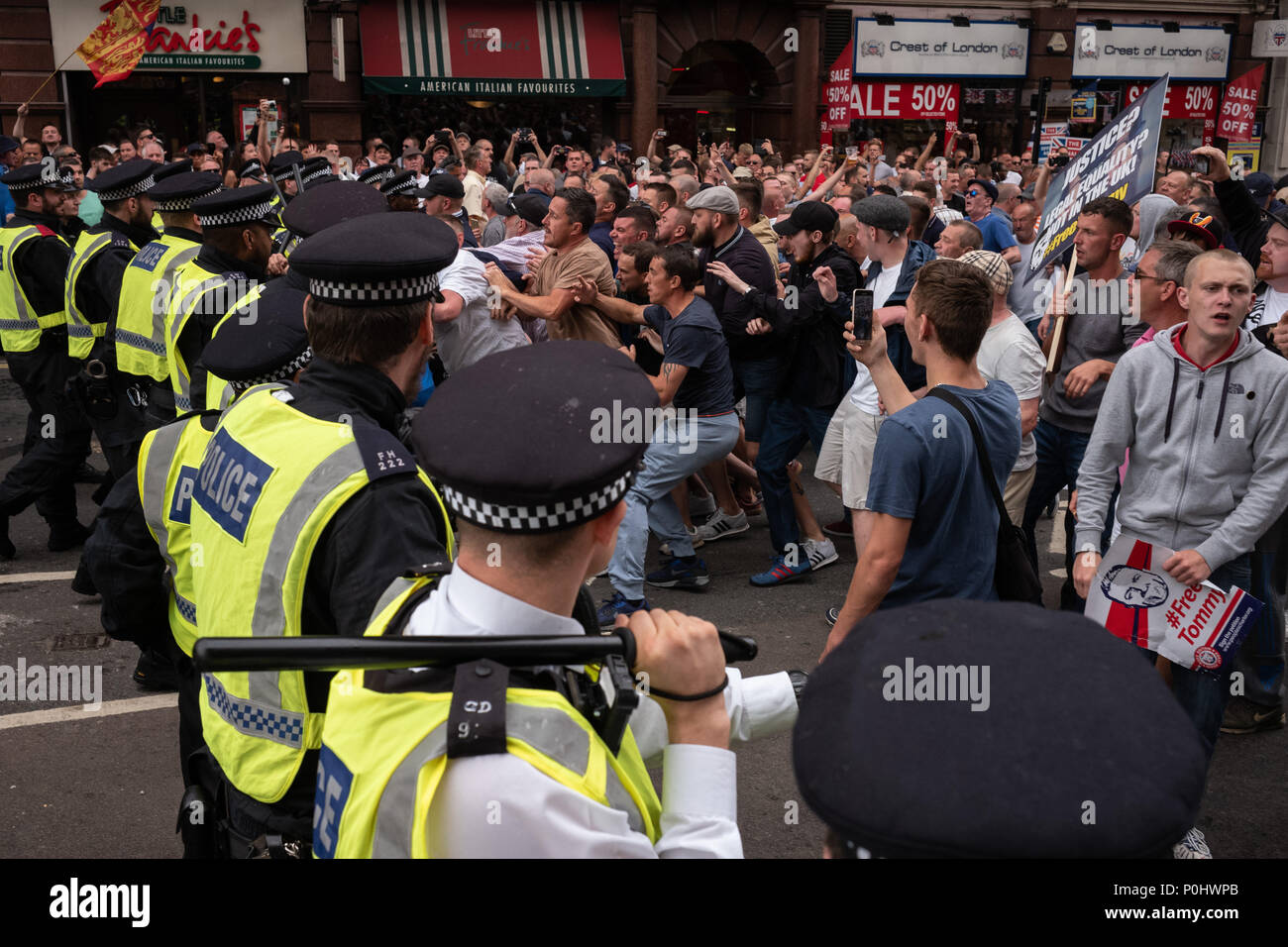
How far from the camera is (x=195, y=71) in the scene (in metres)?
21.1

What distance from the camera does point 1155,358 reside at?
4.05 meters

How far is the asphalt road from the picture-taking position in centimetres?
407

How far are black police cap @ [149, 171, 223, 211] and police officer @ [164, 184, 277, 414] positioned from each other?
0.85m

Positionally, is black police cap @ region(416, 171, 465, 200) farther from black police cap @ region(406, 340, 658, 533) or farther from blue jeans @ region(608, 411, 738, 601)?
black police cap @ region(406, 340, 658, 533)

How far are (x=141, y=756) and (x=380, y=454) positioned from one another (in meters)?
3.10

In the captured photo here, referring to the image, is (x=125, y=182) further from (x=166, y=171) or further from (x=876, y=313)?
(x=876, y=313)

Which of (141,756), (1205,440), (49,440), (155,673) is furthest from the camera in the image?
(49,440)

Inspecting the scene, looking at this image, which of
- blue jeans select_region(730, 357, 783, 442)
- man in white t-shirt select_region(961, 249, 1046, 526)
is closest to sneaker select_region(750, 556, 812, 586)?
blue jeans select_region(730, 357, 783, 442)

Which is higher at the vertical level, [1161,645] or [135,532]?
[135,532]

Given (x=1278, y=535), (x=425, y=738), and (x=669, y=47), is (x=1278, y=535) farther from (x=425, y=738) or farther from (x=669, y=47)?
(x=669, y=47)

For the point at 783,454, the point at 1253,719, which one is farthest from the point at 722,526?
the point at 1253,719
